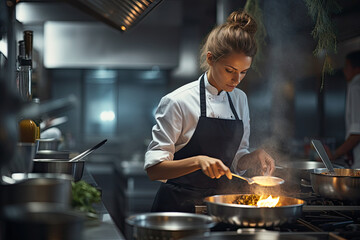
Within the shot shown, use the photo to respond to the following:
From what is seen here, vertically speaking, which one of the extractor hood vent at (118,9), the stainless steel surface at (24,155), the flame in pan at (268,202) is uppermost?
the extractor hood vent at (118,9)

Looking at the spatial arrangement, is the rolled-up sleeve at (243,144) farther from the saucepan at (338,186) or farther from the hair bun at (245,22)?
the saucepan at (338,186)

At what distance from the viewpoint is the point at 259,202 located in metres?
1.60

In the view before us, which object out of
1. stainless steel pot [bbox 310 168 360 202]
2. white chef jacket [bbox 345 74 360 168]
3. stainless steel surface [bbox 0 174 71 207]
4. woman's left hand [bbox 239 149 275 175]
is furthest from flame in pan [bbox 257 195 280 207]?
white chef jacket [bbox 345 74 360 168]

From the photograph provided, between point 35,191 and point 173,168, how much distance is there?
97 centimetres

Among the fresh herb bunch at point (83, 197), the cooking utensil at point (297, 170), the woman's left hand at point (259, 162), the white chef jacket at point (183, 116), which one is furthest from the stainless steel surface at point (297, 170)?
the fresh herb bunch at point (83, 197)

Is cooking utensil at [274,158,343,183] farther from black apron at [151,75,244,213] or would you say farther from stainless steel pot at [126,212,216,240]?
stainless steel pot at [126,212,216,240]

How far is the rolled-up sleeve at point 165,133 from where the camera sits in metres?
2.07

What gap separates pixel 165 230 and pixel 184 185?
1.22m

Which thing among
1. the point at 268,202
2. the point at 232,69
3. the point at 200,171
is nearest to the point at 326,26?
the point at 232,69

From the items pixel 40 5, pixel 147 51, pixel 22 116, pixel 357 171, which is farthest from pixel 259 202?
pixel 147 51

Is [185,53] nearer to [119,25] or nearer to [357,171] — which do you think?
[119,25]

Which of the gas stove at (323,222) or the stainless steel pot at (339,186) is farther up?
the stainless steel pot at (339,186)

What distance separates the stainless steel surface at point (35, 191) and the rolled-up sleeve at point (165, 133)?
0.96m

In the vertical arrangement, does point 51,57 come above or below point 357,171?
above
